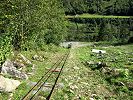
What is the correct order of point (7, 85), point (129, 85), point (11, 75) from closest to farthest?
1. point (7, 85)
2. point (11, 75)
3. point (129, 85)

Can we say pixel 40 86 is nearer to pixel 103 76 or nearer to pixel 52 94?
pixel 52 94

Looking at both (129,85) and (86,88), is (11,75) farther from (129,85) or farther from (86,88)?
(129,85)

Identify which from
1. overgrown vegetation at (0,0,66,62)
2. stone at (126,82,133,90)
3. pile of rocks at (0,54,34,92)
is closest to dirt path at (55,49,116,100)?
stone at (126,82,133,90)

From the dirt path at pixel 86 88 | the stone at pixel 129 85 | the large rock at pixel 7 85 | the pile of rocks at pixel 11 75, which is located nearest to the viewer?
the large rock at pixel 7 85

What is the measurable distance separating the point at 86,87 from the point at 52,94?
327cm

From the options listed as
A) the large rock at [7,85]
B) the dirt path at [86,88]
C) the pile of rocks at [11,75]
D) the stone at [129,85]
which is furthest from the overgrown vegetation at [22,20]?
the stone at [129,85]

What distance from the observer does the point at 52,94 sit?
14.6 m

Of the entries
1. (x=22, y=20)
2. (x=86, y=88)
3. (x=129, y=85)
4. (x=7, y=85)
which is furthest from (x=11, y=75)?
(x=22, y=20)

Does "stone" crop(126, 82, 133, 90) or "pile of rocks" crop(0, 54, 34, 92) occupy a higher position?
"pile of rocks" crop(0, 54, 34, 92)

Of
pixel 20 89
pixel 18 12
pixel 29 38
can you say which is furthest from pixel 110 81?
pixel 29 38

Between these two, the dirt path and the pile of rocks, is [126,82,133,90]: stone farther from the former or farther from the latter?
the pile of rocks

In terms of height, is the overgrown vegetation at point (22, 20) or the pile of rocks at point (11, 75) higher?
the overgrown vegetation at point (22, 20)

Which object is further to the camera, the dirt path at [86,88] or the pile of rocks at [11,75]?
the dirt path at [86,88]

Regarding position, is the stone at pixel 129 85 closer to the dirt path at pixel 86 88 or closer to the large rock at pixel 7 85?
the dirt path at pixel 86 88
